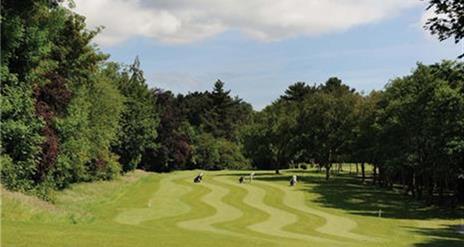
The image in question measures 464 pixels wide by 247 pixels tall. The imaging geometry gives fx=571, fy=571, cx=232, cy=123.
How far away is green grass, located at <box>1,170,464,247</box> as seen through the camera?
18.7 m

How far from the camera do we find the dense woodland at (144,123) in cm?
A: 3123

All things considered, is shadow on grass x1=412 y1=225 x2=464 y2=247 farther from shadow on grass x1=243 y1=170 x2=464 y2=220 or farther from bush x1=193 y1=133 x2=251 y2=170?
bush x1=193 y1=133 x2=251 y2=170

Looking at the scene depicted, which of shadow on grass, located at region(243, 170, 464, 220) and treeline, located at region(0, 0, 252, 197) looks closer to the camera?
treeline, located at region(0, 0, 252, 197)

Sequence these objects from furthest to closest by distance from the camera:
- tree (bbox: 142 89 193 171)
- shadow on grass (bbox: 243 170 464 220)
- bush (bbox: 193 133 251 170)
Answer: bush (bbox: 193 133 251 170) → tree (bbox: 142 89 193 171) → shadow on grass (bbox: 243 170 464 220)

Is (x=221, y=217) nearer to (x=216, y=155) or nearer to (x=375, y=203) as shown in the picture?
(x=375, y=203)

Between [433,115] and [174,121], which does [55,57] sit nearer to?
[433,115]

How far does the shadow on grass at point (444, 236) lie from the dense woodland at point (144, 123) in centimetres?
867

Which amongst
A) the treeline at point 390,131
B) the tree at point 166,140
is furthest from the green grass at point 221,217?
the tree at point 166,140

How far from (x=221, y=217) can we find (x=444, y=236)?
14857 mm

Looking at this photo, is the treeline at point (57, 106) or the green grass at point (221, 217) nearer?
the green grass at point (221, 217)

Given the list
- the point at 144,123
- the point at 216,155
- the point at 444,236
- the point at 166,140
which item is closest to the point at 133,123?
the point at 144,123

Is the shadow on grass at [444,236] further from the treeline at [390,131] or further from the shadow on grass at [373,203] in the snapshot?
the treeline at [390,131]

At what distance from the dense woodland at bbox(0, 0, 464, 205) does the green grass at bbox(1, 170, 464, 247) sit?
3.44 meters

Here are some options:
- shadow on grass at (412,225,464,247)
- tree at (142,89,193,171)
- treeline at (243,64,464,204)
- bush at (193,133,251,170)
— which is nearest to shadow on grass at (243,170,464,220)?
treeline at (243,64,464,204)
